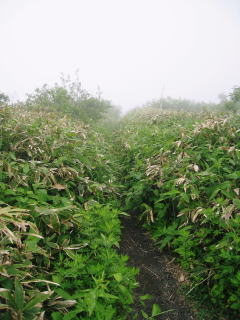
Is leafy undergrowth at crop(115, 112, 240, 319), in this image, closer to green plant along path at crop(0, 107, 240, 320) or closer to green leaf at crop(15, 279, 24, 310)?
green plant along path at crop(0, 107, 240, 320)

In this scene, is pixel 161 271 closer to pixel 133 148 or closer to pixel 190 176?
pixel 190 176

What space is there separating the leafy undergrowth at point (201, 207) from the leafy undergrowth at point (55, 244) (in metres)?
0.68

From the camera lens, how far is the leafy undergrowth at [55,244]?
1.47m

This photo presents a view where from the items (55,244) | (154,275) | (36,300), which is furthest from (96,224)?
(36,300)

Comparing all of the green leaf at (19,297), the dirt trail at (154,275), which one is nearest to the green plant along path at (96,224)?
the green leaf at (19,297)

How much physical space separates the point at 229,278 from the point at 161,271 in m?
0.78

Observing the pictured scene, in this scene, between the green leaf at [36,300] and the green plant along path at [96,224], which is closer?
the green leaf at [36,300]

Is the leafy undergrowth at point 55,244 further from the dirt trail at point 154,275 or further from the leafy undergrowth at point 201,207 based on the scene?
the leafy undergrowth at point 201,207

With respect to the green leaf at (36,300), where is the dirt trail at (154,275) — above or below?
below

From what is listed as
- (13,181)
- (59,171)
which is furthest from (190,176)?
(13,181)

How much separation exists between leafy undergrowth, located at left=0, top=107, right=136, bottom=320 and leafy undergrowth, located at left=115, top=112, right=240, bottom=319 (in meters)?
0.68

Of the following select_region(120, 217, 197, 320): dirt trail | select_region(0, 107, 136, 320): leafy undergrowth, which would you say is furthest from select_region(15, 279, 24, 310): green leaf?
select_region(120, 217, 197, 320): dirt trail

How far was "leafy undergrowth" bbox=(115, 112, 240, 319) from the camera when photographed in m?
1.93

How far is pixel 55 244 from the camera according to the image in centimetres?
194
